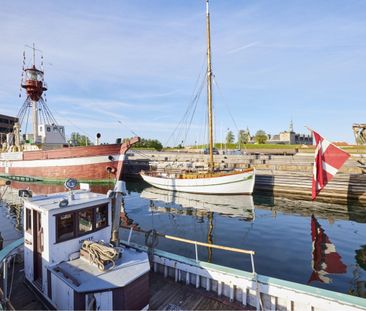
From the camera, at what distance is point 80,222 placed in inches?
292

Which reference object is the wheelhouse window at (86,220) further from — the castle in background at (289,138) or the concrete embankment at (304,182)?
the castle in background at (289,138)

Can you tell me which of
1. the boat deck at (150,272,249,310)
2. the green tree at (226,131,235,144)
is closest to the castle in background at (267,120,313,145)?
the green tree at (226,131,235,144)

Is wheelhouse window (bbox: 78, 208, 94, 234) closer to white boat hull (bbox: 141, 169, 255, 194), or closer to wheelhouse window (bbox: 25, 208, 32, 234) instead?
wheelhouse window (bbox: 25, 208, 32, 234)

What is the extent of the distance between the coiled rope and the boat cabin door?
1.40 meters

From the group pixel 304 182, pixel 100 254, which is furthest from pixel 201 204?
pixel 100 254

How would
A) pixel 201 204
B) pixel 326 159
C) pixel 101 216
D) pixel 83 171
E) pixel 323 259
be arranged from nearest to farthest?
pixel 101 216 < pixel 323 259 < pixel 326 159 < pixel 201 204 < pixel 83 171

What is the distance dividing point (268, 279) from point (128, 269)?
153 inches

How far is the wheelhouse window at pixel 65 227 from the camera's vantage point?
21.2 feet

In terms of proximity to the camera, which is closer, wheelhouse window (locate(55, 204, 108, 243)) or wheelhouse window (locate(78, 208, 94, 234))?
wheelhouse window (locate(55, 204, 108, 243))

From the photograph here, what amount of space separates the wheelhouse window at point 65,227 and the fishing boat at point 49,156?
2541 centimetres

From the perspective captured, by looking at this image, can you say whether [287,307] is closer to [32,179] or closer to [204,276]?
[204,276]

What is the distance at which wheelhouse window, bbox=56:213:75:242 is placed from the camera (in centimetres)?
647

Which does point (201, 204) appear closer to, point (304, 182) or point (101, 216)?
point (304, 182)

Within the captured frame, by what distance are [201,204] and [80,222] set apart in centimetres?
1978
